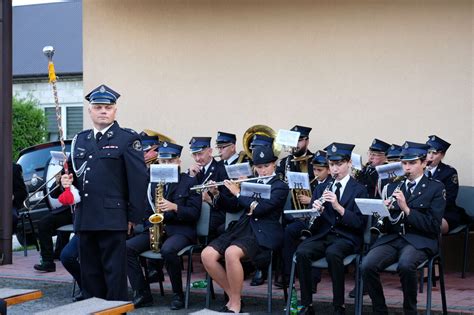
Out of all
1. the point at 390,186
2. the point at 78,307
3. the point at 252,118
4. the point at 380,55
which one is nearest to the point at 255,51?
the point at 252,118

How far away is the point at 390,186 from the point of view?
31.0 ft

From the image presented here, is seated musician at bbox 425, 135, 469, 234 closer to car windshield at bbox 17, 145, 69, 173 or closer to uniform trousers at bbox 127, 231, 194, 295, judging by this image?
uniform trousers at bbox 127, 231, 194, 295

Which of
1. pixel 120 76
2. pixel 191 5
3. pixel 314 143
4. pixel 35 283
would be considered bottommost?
pixel 35 283

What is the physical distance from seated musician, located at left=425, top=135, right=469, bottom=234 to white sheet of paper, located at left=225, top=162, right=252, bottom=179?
7.13 ft

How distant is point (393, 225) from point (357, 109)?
132 inches

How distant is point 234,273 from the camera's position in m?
9.53

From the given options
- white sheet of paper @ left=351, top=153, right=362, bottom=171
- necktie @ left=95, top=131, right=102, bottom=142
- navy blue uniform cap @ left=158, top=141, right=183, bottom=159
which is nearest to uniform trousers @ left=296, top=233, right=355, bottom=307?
white sheet of paper @ left=351, top=153, right=362, bottom=171

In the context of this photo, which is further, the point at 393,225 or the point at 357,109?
the point at 357,109

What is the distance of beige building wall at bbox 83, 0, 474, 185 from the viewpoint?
11.7 m

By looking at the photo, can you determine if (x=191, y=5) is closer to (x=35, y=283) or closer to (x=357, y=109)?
(x=357, y=109)

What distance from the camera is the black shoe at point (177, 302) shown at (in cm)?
1000

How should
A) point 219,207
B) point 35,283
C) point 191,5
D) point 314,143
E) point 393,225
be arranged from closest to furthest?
point 393,225
point 219,207
point 35,283
point 314,143
point 191,5

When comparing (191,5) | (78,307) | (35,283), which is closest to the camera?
(78,307)

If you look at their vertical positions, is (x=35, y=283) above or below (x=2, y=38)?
below
